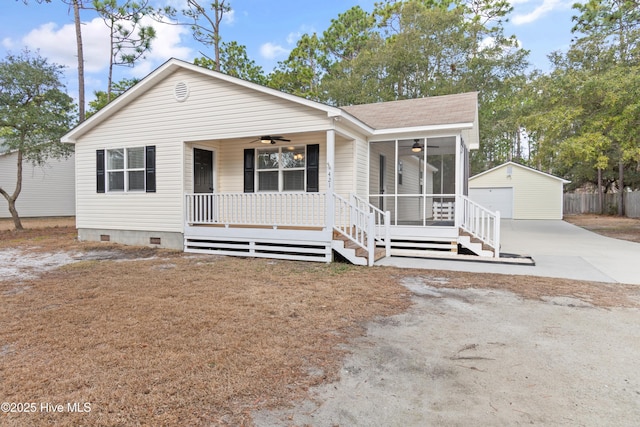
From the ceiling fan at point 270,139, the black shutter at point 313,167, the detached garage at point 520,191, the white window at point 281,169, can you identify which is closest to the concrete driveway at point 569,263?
the black shutter at point 313,167

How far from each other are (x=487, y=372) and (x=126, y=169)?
9.78 metres

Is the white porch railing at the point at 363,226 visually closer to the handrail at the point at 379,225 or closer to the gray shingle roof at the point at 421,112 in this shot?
the handrail at the point at 379,225

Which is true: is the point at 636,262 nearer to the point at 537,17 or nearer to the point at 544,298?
the point at 544,298

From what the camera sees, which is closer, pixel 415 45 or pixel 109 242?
pixel 109 242

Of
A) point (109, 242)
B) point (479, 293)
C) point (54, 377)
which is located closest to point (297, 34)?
point (109, 242)

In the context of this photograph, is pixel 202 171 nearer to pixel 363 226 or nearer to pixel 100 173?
pixel 100 173

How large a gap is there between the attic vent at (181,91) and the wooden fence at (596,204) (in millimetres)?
27217

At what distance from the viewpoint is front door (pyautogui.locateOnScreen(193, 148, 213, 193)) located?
9219 mm

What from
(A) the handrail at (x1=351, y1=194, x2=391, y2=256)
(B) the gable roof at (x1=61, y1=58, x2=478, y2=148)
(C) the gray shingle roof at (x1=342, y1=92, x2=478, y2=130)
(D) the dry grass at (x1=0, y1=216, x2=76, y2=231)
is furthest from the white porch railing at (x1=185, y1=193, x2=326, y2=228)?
(D) the dry grass at (x1=0, y1=216, x2=76, y2=231)

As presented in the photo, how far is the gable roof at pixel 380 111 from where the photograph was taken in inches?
306

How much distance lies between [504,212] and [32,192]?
28.9m

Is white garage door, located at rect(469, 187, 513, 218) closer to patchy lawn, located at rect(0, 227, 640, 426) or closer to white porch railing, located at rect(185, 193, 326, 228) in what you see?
white porch railing, located at rect(185, 193, 326, 228)

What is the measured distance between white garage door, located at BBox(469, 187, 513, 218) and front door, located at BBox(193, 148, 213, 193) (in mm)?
18745

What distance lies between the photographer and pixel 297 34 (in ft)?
88.9
